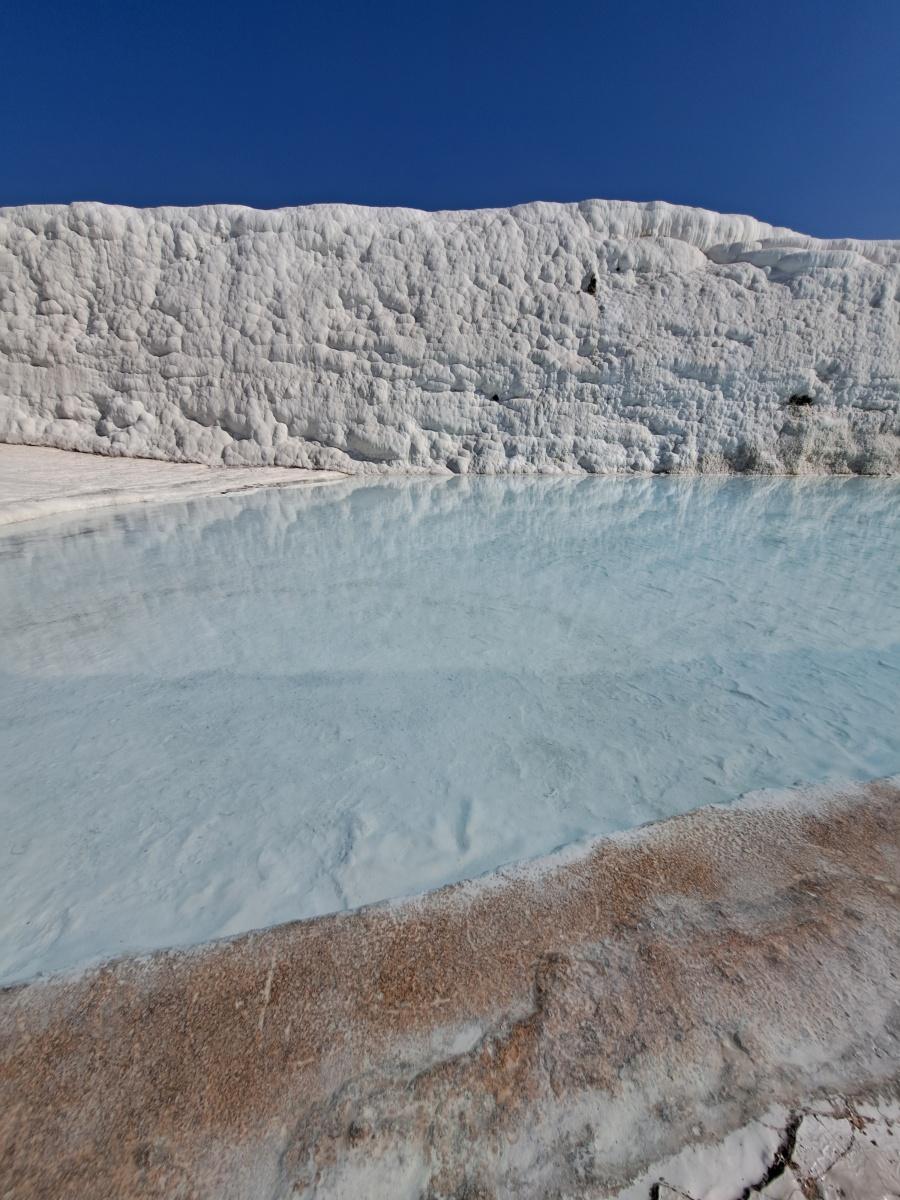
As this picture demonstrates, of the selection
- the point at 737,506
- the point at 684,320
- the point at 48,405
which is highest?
the point at 684,320

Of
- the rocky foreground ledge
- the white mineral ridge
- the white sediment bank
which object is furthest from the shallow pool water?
the white mineral ridge

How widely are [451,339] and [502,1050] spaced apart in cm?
851

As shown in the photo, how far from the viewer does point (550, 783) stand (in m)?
1.35

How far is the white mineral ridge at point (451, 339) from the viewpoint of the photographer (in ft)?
24.6

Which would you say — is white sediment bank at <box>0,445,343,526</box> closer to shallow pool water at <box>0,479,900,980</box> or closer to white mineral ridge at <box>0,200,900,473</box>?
white mineral ridge at <box>0,200,900,473</box>

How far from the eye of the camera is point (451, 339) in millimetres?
8039

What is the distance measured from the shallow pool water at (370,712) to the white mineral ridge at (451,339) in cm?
508

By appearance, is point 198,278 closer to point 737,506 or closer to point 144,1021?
point 737,506

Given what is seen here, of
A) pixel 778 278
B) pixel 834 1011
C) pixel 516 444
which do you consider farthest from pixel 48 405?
pixel 778 278

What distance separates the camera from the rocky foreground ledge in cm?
62

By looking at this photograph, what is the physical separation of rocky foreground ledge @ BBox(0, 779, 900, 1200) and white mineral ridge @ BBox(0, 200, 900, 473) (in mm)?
7720

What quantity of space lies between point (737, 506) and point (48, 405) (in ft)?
28.7

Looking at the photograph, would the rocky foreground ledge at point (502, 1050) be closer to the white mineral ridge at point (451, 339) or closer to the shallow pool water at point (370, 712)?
the shallow pool water at point (370, 712)

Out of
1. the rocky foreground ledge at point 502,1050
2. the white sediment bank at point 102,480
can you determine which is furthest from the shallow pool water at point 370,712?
the white sediment bank at point 102,480
